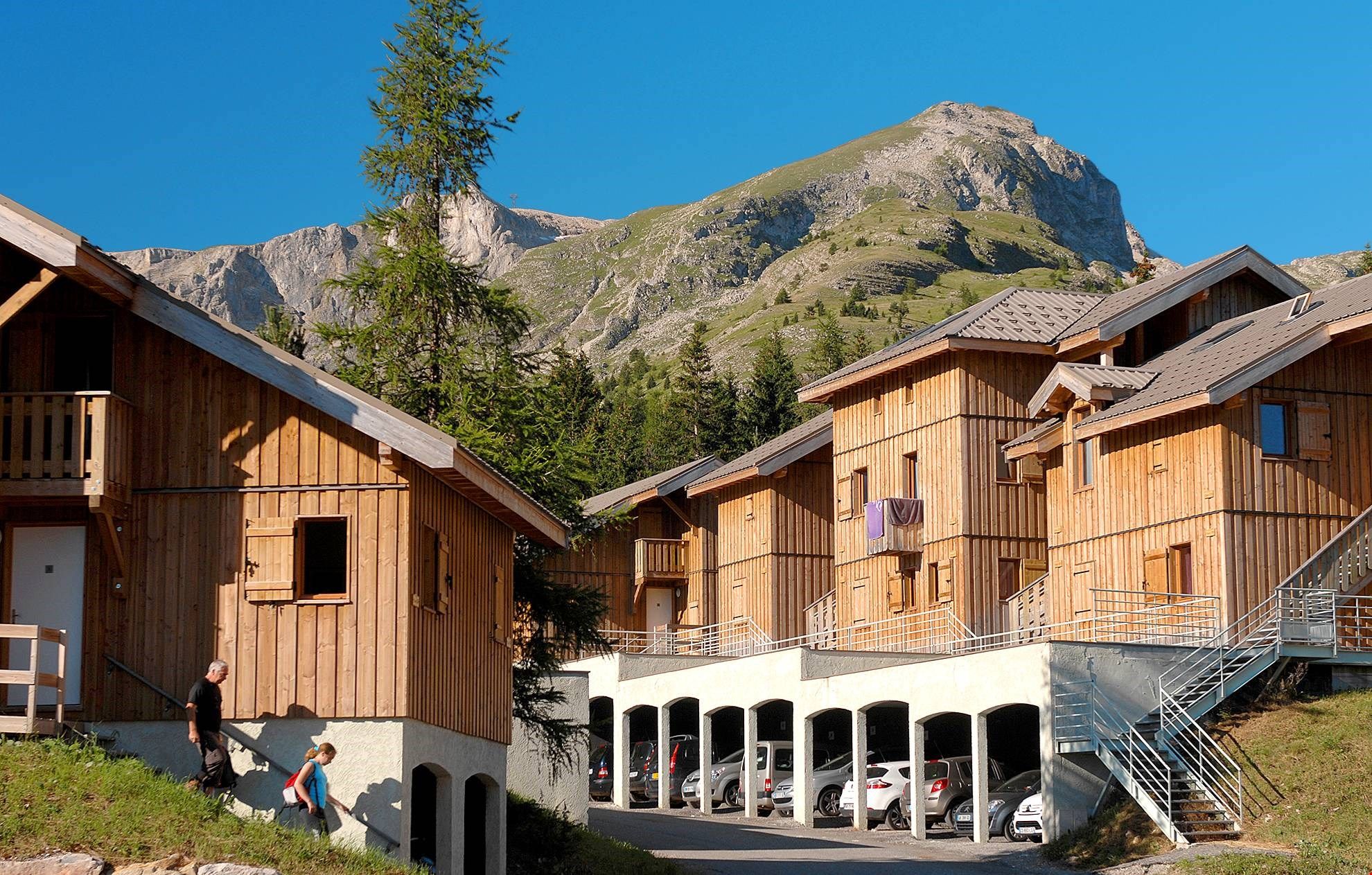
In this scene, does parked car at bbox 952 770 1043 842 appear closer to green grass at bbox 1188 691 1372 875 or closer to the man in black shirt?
green grass at bbox 1188 691 1372 875

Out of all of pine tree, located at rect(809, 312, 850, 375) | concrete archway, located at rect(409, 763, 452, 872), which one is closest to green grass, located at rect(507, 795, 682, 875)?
concrete archway, located at rect(409, 763, 452, 872)

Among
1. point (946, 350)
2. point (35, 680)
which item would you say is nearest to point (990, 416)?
point (946, 350)

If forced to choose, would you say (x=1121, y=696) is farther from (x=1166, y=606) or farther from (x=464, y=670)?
(x=464, y=670)

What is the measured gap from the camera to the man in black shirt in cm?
1802

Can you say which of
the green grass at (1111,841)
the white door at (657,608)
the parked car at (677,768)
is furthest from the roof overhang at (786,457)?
the green grass at (1111,841)

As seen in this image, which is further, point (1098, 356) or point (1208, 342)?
point (1098, 356)

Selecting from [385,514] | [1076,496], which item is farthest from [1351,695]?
[385,514]

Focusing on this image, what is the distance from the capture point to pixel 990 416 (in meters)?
41.7

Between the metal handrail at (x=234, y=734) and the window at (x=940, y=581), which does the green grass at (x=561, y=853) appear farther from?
the window at (x=940, y=581)

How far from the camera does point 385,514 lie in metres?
19.6

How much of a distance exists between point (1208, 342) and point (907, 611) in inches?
409

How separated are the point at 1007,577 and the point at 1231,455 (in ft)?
31.1

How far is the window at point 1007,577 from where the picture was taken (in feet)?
136

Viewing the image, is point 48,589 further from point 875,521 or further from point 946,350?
point 875,521
